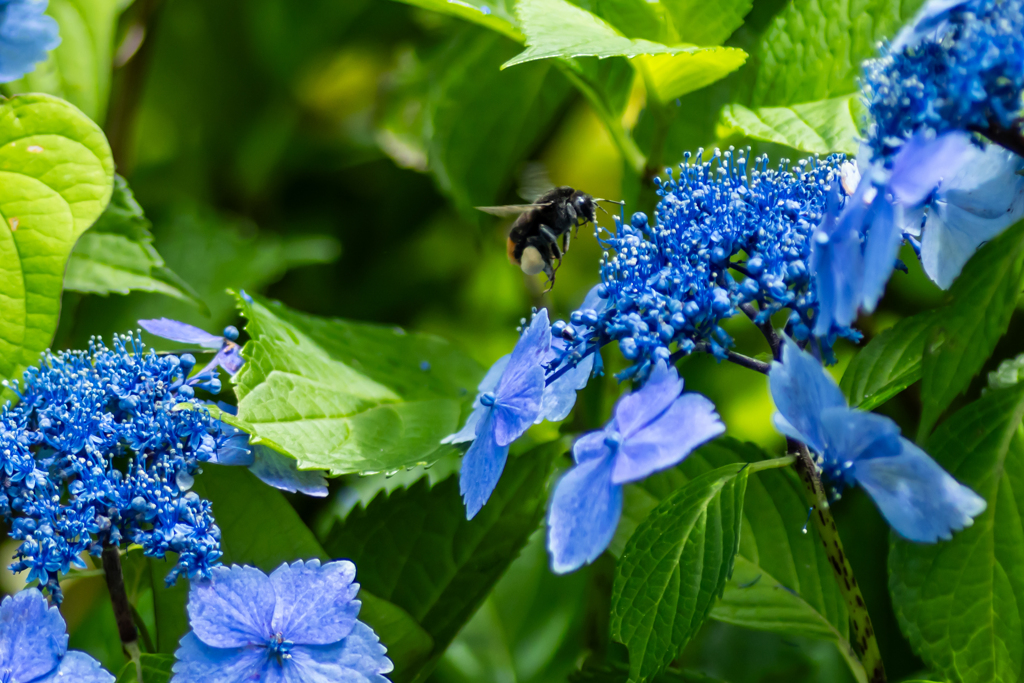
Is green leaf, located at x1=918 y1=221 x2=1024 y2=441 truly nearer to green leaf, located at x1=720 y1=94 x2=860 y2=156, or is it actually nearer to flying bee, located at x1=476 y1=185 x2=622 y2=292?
green leaf, located at x1=720 y1=94 x2=860 y2=156

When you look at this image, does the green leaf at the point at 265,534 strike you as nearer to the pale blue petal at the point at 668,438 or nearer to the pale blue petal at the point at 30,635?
the pale blue petal at the point at 30,635

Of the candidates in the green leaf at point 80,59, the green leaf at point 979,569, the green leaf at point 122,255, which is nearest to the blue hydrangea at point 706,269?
the green leaf at point 979,569

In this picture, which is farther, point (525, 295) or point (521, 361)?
point (525, 295)

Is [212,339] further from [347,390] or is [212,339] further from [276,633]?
[276,633]

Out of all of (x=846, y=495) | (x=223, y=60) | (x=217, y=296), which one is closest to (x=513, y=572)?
(x=846, y=495)

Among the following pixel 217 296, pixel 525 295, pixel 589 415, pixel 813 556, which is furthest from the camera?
pixel 525 295

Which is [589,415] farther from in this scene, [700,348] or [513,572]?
[700,348]

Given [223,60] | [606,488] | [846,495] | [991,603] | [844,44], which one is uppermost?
[844,44]
